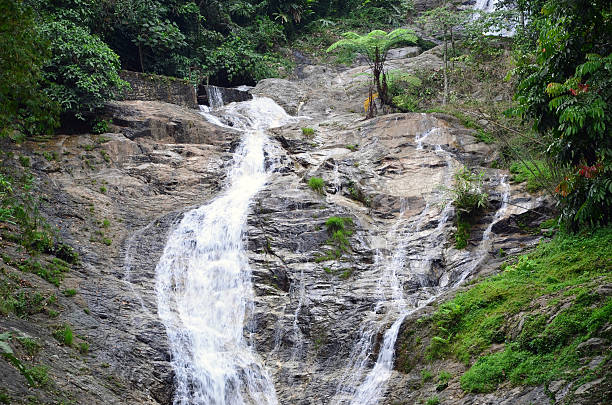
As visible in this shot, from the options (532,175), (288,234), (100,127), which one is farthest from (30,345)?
(532,175)

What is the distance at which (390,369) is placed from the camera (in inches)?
413

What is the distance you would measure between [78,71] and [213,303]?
10.4 meters

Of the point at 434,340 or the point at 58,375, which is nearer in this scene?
the point at 58,375

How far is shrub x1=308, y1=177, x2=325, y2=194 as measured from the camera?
1584cm

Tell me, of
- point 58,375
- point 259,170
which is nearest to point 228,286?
point 58,375

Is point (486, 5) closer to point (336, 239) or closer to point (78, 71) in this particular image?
point (336, 239)

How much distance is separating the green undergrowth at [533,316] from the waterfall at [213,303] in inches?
158

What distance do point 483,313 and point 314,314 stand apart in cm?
388

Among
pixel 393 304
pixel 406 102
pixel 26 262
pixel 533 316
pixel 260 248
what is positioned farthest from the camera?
pixel 406 102

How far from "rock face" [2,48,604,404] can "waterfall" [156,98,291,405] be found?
303 mm

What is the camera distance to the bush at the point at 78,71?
697 inches

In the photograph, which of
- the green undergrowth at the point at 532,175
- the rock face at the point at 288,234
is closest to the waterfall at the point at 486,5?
the rock face at the point at 288,234

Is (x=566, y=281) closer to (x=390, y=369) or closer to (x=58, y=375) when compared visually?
(x=390, y=369)

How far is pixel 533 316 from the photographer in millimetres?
8984
